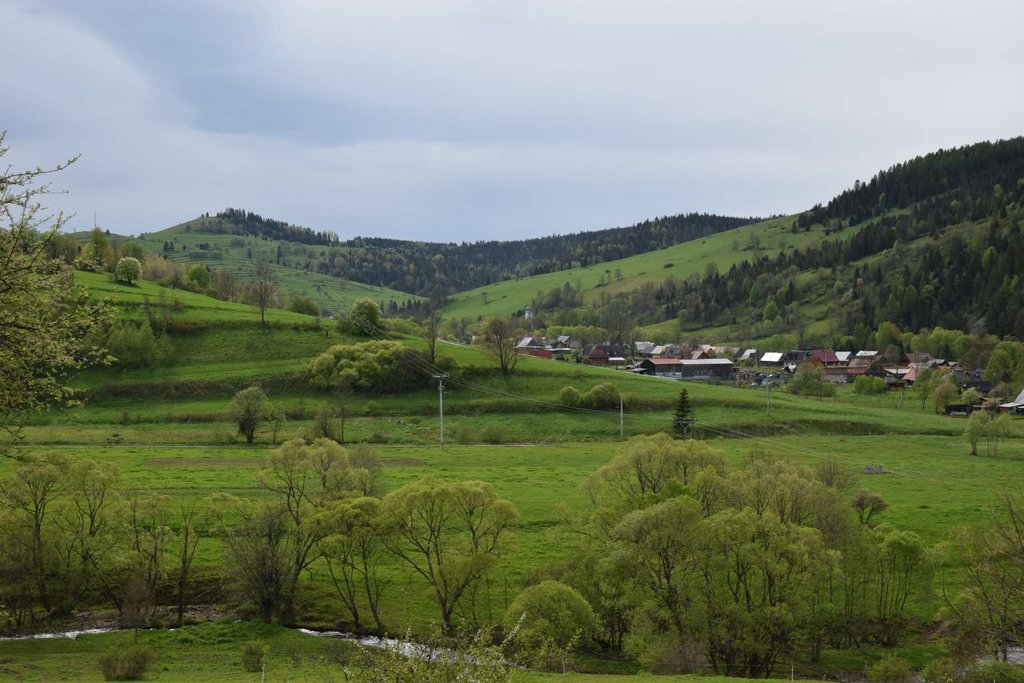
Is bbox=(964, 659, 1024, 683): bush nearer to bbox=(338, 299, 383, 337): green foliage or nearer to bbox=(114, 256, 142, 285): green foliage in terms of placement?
bbox=(338, 299, 383, 337): green foliage

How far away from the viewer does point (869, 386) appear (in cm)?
16262

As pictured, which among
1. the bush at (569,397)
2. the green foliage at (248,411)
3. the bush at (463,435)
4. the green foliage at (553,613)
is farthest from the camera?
the bush at (569,397)

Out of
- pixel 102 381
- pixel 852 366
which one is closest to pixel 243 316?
pixel 102 381

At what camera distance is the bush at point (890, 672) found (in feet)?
131

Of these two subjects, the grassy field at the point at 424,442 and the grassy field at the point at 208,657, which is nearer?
the grassy field at the point at 208,657

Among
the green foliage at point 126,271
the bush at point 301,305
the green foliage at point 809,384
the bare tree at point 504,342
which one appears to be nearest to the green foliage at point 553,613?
the bare tree at point 504,342

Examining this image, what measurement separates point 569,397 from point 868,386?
78.5 metres

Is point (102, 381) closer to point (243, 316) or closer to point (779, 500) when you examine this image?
point (243, 316)

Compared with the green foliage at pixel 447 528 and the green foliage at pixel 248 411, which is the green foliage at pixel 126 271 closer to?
the green foliage at pixel 248 411

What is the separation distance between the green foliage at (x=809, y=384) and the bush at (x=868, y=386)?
9.25 metres

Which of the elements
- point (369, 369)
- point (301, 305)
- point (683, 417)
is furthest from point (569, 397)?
point (301, 305)

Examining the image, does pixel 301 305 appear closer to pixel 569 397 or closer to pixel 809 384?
pixel 569 397

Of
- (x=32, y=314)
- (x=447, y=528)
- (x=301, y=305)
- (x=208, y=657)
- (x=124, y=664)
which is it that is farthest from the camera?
(x=301, y=305)

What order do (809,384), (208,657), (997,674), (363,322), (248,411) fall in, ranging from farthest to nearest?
(809,384)
(363,322)
(248,411)
(208,657)
(997,674)
